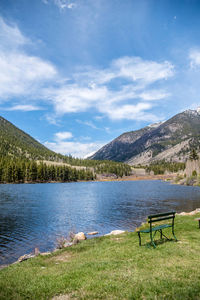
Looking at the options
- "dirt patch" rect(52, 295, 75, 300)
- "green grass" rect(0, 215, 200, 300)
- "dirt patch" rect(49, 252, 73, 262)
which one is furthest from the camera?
"dirt patch" rect(49, 252, 73, 262)

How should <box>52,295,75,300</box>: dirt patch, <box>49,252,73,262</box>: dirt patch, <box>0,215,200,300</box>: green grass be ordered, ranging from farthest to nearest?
<box>49,252,73,262</box>: dirt patch
<box>52,295,75,300</box>: dirt patch
<box>0,215,200,300</box>: green grass

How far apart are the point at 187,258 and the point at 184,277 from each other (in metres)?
2.77

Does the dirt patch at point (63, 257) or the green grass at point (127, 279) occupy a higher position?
the green grass at point (127, 279)

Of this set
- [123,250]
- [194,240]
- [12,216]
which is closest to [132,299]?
[123,250]

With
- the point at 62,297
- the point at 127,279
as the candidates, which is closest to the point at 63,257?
the point at 62,297

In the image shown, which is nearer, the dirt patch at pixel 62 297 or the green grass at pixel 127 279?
the green grass at pixel 127 279

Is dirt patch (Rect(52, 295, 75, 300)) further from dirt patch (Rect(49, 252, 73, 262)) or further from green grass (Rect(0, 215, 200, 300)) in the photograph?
dirt patch (Rect(49, 252, 73, 262))

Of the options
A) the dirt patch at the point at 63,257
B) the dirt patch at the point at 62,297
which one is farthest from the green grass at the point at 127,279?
the dirt patch at the point at 63,257

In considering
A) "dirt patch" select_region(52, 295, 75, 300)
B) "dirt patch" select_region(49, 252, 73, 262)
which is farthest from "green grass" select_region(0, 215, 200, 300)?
"dirt patch" select_region(49, 252, 73, 262)

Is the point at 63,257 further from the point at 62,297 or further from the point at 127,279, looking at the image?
the point at 127,279

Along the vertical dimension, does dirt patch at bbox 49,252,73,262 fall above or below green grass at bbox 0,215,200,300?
below

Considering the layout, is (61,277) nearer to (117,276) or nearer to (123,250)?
(117,276)

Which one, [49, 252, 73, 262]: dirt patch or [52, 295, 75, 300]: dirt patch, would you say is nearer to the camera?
[52, 295, 75, 300]: dirt patch

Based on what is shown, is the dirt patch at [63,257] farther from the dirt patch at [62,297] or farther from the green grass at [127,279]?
the dirt patch at [62,297]
